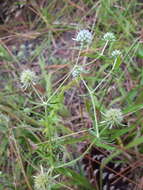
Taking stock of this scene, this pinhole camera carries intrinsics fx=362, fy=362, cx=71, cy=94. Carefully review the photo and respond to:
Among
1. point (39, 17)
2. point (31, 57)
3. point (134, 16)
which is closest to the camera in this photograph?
point (134, 16)

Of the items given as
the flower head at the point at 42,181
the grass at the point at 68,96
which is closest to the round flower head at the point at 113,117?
the grass at the point at 68,96

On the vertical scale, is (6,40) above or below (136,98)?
above

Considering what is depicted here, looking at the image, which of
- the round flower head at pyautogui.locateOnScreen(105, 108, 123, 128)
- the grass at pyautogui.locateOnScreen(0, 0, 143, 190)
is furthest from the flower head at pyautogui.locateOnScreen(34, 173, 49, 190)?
the round flower head at pyautogui.locateOnScreen(105, 108, 123, 128)

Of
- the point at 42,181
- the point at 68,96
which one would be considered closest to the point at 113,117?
the point at 42,181

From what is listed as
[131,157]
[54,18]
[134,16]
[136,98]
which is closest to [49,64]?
[54,18]

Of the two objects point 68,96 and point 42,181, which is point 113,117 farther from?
point 68,96

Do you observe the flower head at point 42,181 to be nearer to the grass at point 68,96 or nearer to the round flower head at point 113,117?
the grass at point 68,96

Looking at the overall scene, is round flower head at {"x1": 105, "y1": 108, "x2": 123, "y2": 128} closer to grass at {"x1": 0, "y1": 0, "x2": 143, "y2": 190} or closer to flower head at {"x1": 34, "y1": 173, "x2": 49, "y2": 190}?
grass at {"x1": 0, "y1": 0, "x2": 143, "y2": 190}

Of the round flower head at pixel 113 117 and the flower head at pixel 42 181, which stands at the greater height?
the round flower head at pixel 113 117

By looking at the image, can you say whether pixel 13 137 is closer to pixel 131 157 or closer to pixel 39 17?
pixel 131 157

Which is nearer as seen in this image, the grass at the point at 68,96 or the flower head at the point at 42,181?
the flower head at the point at 42,181
